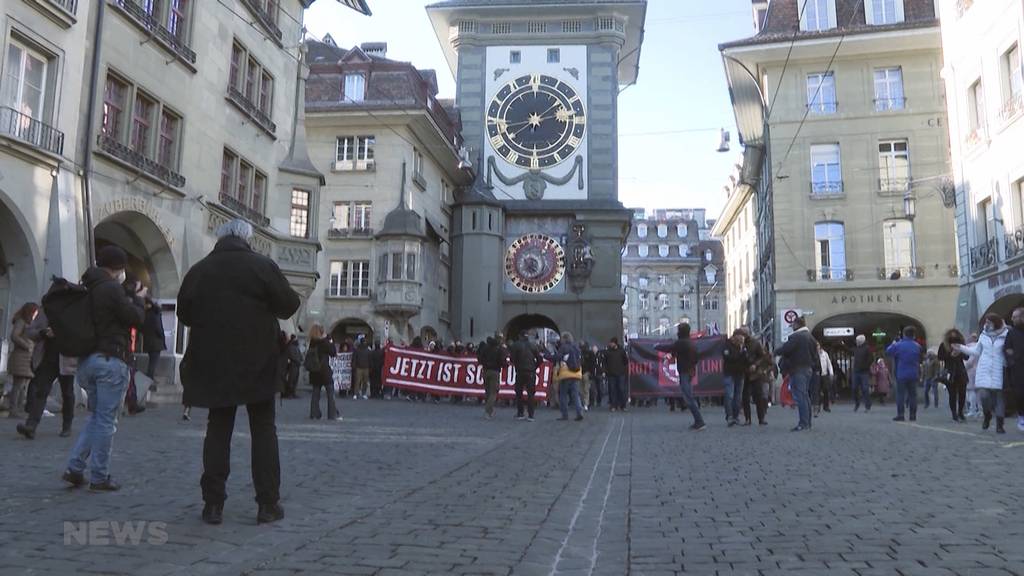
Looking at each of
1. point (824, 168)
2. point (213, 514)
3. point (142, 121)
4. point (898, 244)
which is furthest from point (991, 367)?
point (824, 168)

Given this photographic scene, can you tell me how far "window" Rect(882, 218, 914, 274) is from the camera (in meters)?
35.3

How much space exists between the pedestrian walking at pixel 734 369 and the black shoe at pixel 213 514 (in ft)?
37.7

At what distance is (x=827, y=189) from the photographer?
36.3m

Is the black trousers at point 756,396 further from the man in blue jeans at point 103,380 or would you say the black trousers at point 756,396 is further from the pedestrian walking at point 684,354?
the man in blue jeans at point 103,380

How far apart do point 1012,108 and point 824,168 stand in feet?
45.7

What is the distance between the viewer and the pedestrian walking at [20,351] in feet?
39.3

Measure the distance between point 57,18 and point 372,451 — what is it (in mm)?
11049

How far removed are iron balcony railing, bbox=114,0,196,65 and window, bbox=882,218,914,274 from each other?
27987 millimetres

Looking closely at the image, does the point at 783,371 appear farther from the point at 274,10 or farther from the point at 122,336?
the point at 274,10

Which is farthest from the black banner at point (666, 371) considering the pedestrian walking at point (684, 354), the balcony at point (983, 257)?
the pedestrian walking at point (684, 354)

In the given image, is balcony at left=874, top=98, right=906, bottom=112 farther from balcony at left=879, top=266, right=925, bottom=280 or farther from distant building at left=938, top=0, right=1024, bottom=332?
distant building at left=938, top=0, right=1024, bottom=332

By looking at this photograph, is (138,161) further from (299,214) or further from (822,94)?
(822,94)

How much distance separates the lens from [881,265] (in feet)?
116

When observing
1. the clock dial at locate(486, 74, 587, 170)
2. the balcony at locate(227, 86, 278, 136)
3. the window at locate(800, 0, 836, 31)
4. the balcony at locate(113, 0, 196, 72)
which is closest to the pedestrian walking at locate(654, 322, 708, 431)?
the balcony at locate(113, 0, 196, 72)
